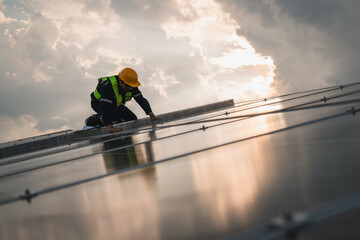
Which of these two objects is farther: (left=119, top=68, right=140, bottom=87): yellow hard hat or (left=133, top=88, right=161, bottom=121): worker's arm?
(left=133, top=88, right=161, bottom=121): worker's arm

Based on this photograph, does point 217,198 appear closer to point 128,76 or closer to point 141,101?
point 128,76

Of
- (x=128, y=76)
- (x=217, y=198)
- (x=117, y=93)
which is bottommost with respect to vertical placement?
(x=217, y=198)

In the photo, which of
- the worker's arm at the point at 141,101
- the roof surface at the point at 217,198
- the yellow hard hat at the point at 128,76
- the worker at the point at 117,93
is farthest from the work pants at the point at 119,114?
the roof surface at the point at 217,198

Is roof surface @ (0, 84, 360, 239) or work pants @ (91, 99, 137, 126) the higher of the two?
work pants @ (91, 99, 137, 126)

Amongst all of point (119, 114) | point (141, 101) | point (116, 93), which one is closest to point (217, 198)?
point (116, 93)

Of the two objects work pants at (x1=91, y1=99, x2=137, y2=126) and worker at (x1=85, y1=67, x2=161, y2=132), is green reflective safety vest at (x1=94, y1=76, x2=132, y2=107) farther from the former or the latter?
work pants at (x1=91, y1=99, x2=137, y2=126)

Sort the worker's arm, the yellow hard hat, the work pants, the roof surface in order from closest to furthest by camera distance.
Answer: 1. the roof surface
2. the yellow hard hat
3. the worker's arm
4. the work pants

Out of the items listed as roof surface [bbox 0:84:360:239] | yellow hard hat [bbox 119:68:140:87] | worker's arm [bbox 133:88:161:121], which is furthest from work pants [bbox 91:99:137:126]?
roof surface [bbox 0:84:360:239]

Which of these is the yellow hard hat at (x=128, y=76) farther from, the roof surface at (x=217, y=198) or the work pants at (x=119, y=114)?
the roof surface at (x=217, y=198)

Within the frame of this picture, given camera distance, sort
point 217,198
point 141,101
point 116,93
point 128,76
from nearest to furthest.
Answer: point 217,198, point 128,76, point 116,93, point 141,101

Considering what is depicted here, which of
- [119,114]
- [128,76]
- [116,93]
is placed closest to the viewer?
[128,76]

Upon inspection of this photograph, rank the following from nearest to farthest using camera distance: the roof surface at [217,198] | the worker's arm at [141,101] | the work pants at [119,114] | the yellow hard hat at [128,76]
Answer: the roof surface at [217,198] → the yellow hard hat at [128,76] → the worker's arm at [141,101] → the work pants at [119,114]

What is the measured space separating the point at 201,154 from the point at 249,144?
36 centimetres

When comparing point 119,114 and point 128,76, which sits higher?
point 128,76
